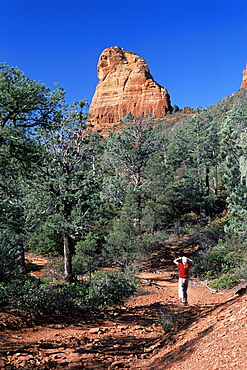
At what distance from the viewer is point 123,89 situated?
9319 centimetres

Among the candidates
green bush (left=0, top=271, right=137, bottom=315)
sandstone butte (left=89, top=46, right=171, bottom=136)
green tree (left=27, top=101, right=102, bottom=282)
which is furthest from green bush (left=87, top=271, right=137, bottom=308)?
sandstone butte (left=89, top=46, right=171, bottom=136)

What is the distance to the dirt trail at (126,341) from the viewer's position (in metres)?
3.41

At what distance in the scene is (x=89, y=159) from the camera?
11531 millimetres

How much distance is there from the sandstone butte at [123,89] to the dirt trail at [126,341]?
8605 centimetres

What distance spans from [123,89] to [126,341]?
9566cm

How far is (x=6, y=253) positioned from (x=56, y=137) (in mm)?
5078

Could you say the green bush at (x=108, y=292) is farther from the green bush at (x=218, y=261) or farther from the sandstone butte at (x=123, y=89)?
the sandstone butte at (x=123, y=89)

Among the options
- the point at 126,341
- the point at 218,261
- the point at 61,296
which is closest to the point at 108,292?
the point at 61,296

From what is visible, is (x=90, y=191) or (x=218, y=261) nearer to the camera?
(x=90, y=191)

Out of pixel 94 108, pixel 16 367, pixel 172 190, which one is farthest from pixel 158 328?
pixel 94 108

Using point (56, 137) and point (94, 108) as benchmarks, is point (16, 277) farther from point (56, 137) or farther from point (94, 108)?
point (94, 108)

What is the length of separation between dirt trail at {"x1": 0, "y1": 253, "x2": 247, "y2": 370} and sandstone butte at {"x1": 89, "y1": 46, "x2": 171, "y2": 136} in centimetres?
8605

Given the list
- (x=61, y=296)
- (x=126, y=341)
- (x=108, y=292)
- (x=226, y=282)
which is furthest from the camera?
(x=226, y=282)

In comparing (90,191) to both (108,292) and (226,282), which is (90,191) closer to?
(108,292)
